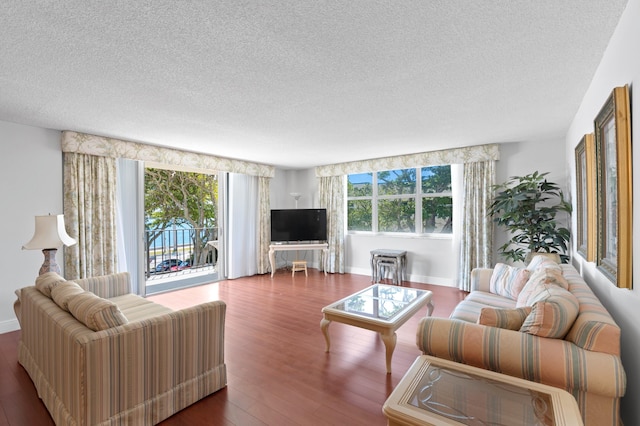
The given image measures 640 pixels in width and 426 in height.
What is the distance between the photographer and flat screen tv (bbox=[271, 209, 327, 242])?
620cm

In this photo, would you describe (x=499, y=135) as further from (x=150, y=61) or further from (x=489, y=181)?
(x=150, y=61)

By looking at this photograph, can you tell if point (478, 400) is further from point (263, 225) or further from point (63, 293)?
point (263, 225)

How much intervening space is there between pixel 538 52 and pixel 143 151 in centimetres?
460

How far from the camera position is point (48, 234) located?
290cm

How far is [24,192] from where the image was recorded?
336cm

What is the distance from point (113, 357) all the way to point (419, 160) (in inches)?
190

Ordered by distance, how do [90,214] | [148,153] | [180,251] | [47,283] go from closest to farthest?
[47,283]
[90,214]
[148,153]
[180,251]

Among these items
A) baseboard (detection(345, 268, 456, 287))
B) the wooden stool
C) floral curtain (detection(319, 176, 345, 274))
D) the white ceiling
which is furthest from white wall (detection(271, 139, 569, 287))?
the white ceiling

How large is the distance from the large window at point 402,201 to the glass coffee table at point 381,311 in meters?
2.34

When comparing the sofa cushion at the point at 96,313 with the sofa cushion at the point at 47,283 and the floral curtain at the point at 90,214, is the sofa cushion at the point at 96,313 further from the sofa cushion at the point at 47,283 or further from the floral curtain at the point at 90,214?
the floral curtain at the point at 90,214

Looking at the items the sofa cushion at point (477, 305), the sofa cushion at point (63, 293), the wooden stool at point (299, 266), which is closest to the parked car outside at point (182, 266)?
the wooden stool at point (299, 266)

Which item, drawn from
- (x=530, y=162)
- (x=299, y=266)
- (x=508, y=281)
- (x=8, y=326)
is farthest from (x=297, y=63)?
(x=299, y=266)

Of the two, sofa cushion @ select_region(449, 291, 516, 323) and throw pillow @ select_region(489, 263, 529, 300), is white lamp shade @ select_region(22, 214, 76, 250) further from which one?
throw pillow @ select_region(489, 263, 529, 300)

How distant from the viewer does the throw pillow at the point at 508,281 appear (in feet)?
9.00
